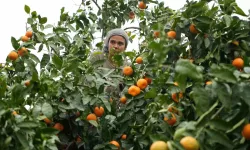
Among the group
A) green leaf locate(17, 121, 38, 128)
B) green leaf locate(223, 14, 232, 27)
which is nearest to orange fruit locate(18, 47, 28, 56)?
green leaf locate(17, 121, 38, 128)

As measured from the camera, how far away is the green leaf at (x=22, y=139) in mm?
1408

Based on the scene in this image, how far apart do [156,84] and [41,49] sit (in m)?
0.90

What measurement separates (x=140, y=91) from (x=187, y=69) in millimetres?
864

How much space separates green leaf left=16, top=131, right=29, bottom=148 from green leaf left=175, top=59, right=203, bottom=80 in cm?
59

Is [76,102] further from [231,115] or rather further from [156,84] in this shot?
[231,115]

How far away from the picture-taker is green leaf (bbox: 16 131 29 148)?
1408mm

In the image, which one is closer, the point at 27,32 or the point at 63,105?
the point at 63,105

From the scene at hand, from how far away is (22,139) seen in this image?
4.66ft

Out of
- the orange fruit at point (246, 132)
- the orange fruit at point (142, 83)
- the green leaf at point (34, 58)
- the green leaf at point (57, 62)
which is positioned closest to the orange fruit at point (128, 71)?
the orange fruit at point (142, 83)

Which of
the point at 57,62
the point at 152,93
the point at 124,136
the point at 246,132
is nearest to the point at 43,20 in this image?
the point at 57,62

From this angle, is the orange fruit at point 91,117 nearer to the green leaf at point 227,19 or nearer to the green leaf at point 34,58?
the green leaf at point 34,58

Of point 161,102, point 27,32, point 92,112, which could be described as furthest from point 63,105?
point 27,32

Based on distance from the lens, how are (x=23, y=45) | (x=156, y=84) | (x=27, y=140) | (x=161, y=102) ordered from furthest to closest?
(x=23, y=45), (x=156, y=84), (x=161, y=102), (x=27, y=140)

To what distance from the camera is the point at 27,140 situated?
1420 mm
